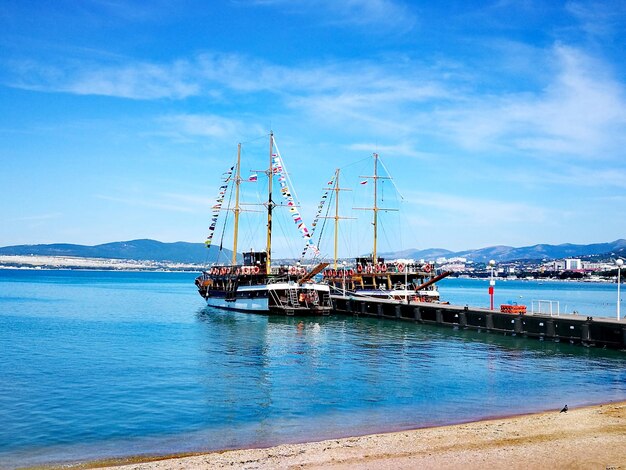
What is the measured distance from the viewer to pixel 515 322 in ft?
159

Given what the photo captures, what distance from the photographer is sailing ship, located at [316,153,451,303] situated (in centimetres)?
7994

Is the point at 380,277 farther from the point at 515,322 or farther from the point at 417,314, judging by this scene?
the point at 515,322

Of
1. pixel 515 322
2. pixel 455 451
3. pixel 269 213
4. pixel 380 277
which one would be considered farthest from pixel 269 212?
pixel 455 451

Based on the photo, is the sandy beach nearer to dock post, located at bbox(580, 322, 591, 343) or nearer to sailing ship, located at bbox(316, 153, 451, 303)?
dock post, located at bbox(580, 322, 591, 343)

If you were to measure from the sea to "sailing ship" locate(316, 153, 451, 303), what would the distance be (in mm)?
28183

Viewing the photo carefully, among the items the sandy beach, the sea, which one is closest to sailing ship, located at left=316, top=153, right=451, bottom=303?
the sea

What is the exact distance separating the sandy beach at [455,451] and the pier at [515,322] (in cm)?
2367

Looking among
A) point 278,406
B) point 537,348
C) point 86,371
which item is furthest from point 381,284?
point 278,406

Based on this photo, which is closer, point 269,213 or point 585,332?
point 585,332

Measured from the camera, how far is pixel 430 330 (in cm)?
5569

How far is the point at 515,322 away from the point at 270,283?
2921 cm

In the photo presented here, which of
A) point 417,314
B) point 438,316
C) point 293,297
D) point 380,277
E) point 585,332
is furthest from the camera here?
point 380,277

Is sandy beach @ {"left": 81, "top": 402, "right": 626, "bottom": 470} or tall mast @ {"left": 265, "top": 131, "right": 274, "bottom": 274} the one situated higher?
tall mast @ {"left": 265, "top": 131, "right": 274, "bottom": 274}

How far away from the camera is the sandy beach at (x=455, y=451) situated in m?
15.1
